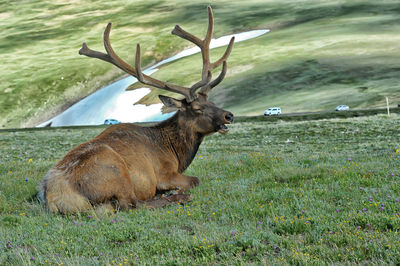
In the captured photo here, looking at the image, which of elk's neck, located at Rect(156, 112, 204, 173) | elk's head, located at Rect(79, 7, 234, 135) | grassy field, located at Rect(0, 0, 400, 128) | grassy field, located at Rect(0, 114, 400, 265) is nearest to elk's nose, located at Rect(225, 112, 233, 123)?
elk's head, located at Rect(79, 7, 234, 135)

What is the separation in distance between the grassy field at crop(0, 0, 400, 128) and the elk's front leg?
50753 mm

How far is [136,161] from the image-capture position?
31.3ft

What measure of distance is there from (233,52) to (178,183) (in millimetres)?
88842

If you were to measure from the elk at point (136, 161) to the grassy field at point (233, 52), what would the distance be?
164 feet

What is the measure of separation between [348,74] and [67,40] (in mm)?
83934

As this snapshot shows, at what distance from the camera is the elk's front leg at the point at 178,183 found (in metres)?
10.0

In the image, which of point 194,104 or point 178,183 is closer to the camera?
point 178,183

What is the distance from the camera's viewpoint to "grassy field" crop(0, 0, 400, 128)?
70.5 m

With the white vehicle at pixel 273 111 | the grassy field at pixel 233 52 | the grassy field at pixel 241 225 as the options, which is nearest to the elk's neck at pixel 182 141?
the grassy field at pixel 241 225

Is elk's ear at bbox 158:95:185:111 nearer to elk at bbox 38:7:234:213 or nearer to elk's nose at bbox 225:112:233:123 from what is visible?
elk at bbox 38:7:234:213

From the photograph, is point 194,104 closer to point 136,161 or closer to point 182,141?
point 182,141

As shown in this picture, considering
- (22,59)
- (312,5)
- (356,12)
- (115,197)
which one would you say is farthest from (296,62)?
(115,197)

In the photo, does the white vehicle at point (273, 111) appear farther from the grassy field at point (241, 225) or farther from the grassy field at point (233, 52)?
the grassy field at point (241, 225)

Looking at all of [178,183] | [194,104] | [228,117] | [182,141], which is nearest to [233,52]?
[194,104]
